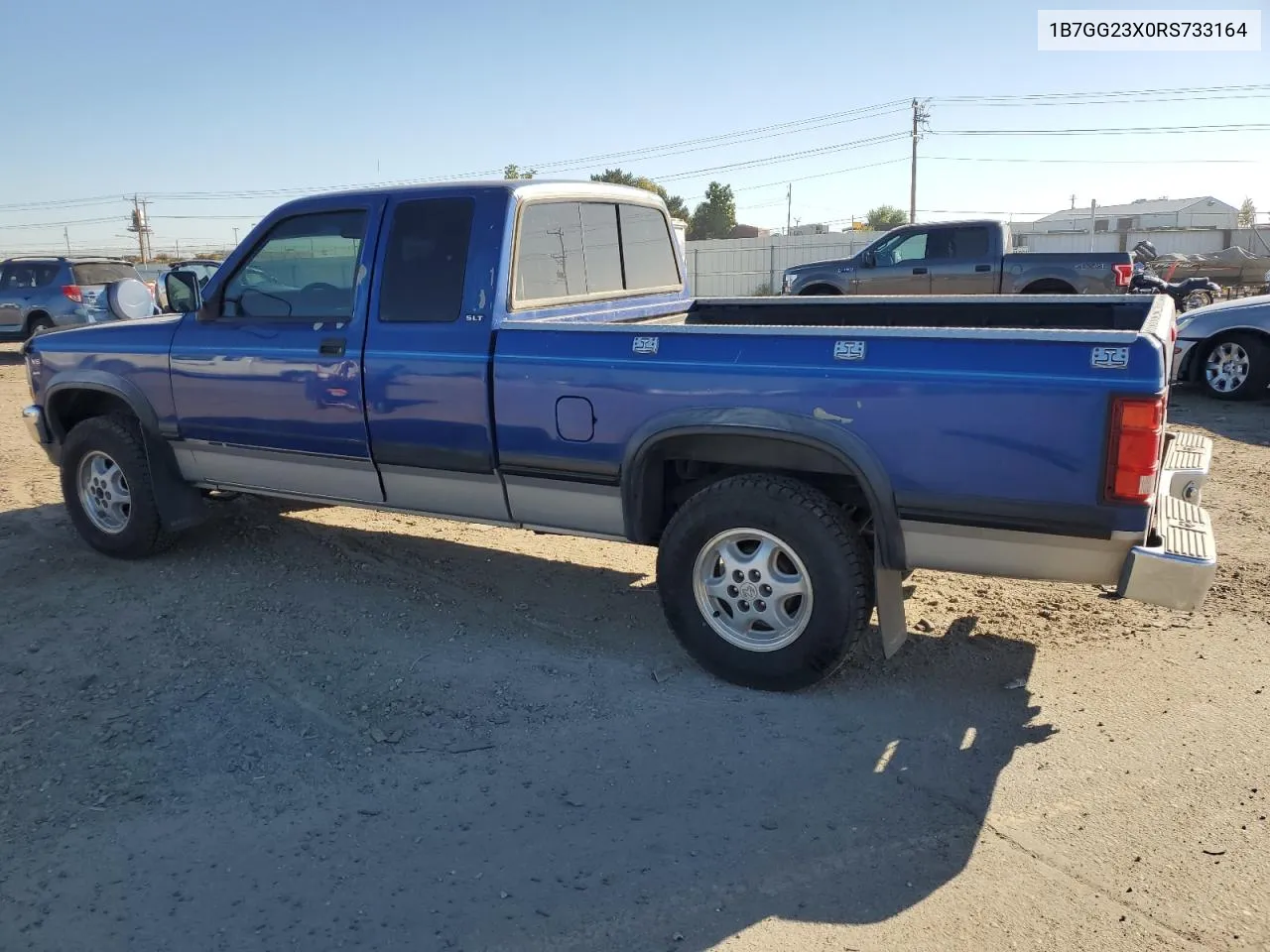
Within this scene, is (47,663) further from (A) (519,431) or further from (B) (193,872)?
(A) (519,431)

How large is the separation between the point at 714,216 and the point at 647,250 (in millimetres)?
65777

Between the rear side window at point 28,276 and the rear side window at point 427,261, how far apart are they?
15.4m

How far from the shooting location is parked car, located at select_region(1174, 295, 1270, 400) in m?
10.1

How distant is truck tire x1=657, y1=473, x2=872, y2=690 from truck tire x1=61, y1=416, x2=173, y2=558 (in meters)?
3.22

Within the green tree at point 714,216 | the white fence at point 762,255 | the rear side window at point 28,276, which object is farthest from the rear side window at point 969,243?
the green tree at point 714,216

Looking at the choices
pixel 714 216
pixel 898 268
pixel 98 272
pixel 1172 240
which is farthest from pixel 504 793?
pixel 714 216

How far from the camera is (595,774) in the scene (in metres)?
3.47

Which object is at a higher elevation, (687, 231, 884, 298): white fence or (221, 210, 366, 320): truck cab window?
(687, 231, 884, 298): white fence

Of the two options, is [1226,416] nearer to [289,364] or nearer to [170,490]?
[289,364]

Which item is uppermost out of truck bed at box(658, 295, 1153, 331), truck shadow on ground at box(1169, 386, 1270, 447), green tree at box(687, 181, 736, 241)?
green tree at box(687, 181, 736, 241)

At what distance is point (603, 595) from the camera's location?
202 inches

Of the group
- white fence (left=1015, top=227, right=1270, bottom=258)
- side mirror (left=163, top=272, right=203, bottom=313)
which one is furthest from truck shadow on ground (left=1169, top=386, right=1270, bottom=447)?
white fence (left=1015, top=227, right=1270, bottom=258)

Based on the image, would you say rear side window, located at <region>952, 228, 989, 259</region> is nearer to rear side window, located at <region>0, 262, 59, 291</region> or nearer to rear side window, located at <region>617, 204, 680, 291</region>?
rear side window, located at <region>617, 204, 680, 291</region>

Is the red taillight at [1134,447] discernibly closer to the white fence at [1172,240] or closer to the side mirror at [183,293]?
the side mirror at [183,293]
